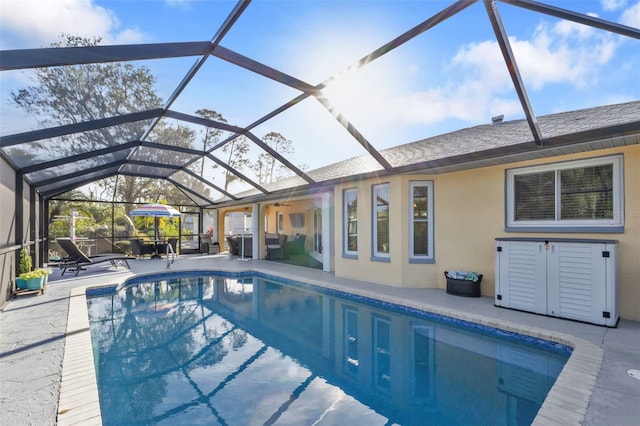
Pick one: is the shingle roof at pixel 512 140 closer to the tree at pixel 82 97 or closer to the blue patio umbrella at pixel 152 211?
the tree at pixel 82 97

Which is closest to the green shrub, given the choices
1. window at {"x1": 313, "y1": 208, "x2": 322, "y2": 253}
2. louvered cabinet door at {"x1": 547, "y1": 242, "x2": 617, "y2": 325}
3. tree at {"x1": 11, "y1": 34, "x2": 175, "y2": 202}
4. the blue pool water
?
the blue pool water

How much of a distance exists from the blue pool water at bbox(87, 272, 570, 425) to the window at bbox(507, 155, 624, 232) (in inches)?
101

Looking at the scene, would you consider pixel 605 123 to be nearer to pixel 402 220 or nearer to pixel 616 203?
pixel 616 203

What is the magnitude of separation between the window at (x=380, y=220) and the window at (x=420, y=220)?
69 cm

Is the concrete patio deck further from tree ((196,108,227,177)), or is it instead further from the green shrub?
tree ((196,108,227,177))

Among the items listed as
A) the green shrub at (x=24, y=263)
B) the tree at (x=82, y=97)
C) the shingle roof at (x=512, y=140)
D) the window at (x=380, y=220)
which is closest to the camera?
the tree at (x=82, y=97)

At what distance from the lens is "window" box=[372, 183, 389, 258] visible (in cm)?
887

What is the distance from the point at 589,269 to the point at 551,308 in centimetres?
94

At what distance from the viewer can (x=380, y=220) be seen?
902cm

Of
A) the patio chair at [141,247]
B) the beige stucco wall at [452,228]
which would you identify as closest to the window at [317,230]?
the beige stucco wall at [452,228]

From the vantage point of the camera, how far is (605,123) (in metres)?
5.08

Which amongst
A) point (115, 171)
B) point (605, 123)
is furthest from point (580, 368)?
point (115, 171)

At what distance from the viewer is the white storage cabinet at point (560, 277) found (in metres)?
5.18

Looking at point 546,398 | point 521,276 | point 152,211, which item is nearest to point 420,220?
point 521,276
